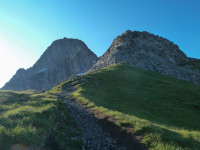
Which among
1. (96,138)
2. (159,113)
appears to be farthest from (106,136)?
(159,113)

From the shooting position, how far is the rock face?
119438mm

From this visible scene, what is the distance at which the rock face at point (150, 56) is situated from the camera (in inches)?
4702

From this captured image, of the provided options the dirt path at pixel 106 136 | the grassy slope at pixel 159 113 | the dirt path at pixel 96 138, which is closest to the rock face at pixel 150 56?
the grassy slope at pixel 159 113

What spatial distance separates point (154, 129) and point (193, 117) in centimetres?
2928

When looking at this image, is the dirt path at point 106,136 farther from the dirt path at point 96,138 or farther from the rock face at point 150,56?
the rock face at point 150,56


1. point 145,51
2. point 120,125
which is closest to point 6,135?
point 120,125

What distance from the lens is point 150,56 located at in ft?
449

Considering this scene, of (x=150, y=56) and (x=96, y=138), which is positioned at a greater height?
(x=150, y=56)

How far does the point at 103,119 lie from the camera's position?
15859 millimetres

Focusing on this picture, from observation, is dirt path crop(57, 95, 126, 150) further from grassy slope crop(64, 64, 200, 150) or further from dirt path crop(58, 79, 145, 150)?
grassy slope crop(64, 64, 200, 150)

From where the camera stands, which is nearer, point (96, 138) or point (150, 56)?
point (96, 138)

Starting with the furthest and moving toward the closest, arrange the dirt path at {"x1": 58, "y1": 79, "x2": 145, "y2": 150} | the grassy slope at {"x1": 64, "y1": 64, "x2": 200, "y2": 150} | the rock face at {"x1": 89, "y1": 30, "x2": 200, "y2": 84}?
the rock face at {"x1": 89, "y1": 30, "x2": 200, "y2": 84} → the dirt path at {"x1": 58, "y1": 79, "x2": 145, "y2": 150} → the grassy slope at {"x1": 64, "y1": 64, "x2": 200, "y2": 150}

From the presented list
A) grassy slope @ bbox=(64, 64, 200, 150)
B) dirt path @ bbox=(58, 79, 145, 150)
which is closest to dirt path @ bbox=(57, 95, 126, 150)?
dirt path @ bbox=(58, 79, 145, 150)

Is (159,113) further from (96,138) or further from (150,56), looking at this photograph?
(150,56)
